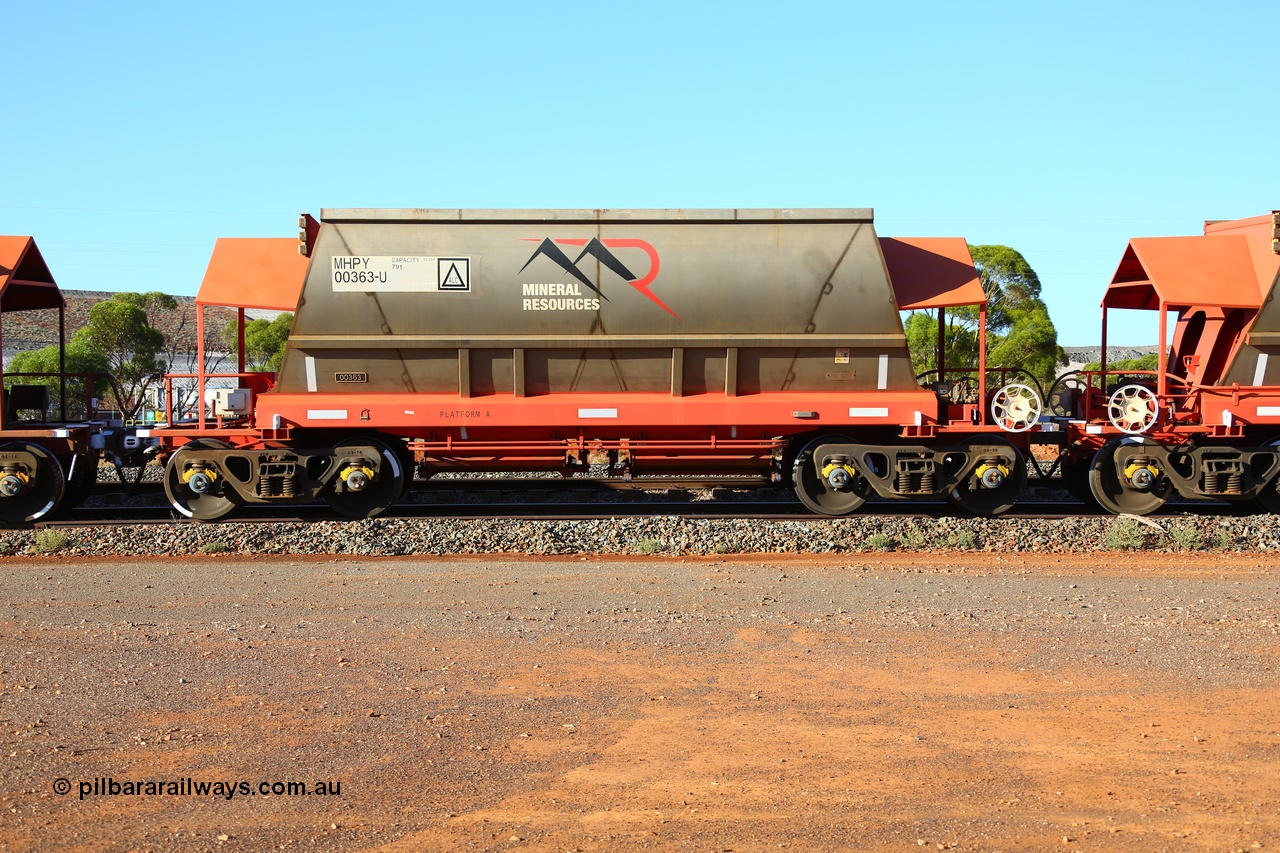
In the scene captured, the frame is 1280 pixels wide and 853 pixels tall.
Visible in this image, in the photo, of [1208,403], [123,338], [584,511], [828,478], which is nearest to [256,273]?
[584,511]

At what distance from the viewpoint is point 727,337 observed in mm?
12570

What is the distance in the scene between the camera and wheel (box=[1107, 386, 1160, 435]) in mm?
12797

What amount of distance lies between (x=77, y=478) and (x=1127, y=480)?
13181 mm

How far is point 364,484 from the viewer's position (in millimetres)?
12516

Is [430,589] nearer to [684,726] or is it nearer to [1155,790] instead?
[684,726]

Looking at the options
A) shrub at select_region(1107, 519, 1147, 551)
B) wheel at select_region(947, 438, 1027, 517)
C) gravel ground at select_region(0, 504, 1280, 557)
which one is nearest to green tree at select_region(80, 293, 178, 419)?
gravel ground at select_region(0, 504, 1280, 557)

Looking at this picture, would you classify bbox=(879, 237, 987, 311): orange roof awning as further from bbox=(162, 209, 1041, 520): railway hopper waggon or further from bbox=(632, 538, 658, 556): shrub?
bbox=(632, 538, 658, 556): shrub

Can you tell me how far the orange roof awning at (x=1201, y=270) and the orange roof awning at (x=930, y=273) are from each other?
88.6 inches

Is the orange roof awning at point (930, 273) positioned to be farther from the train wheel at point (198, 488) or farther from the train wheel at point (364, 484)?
the train wheel at point (198, 488)

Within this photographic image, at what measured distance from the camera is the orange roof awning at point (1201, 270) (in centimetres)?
1284

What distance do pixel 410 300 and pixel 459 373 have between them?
1.04 meters

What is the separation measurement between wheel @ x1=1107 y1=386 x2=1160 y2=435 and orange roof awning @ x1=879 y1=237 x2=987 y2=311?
2.08m

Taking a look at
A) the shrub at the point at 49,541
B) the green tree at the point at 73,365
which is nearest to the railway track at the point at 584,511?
the shrub at the point at 49,541

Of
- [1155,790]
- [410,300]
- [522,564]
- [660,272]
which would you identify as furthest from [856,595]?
[410,300]
